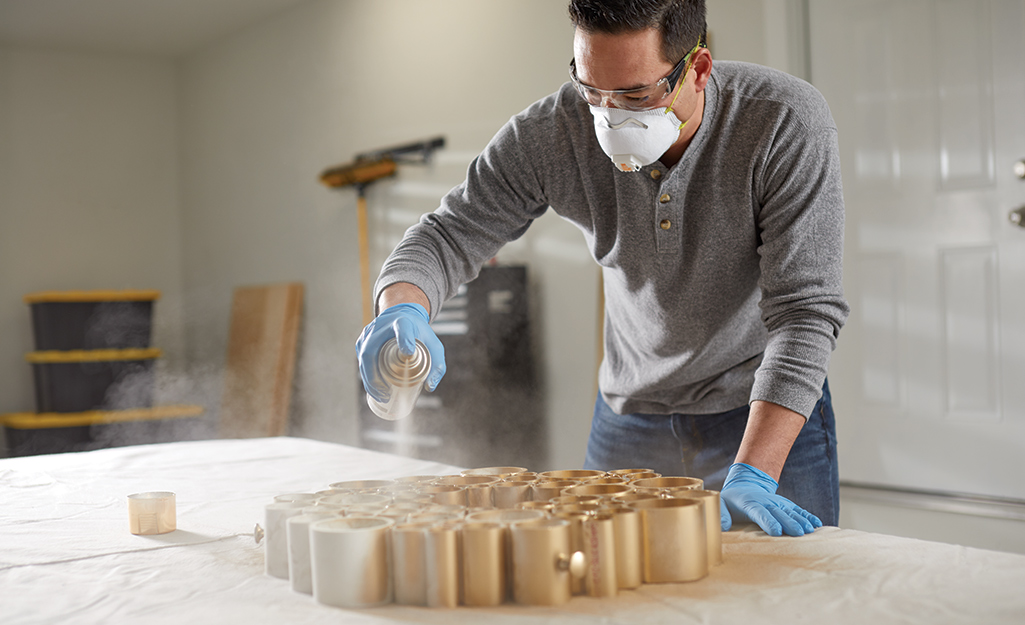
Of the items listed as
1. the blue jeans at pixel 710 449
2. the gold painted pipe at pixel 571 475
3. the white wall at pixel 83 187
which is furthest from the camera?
the white wall at pixel 83 187

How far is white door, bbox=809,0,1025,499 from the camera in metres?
2.13

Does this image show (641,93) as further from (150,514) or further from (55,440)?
(55,440)

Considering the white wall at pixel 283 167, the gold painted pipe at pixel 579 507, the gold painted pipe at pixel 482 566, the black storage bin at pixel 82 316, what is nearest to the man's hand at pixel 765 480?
the gold painted pipe at pixel 579 507

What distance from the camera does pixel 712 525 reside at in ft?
2.76

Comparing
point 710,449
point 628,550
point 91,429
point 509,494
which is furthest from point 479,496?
point 91,429

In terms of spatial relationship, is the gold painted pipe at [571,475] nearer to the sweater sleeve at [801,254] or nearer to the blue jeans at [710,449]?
the sweater sleeve at [801,254]

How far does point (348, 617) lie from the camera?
2.40ft

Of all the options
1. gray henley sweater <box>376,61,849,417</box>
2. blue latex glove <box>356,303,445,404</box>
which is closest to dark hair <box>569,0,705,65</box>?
gray henley sweater <box>376,61,849,417</box>

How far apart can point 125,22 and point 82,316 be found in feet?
5.49

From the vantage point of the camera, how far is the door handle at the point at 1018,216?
2104 millimetres

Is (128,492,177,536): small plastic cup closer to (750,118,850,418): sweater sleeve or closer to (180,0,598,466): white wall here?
(750,118,850,418): sweater sleeve

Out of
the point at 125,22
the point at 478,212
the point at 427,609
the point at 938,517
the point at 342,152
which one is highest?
the point at 125,22

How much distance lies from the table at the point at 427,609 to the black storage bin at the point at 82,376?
10.6 feet

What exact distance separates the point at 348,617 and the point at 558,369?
247 centimetres
